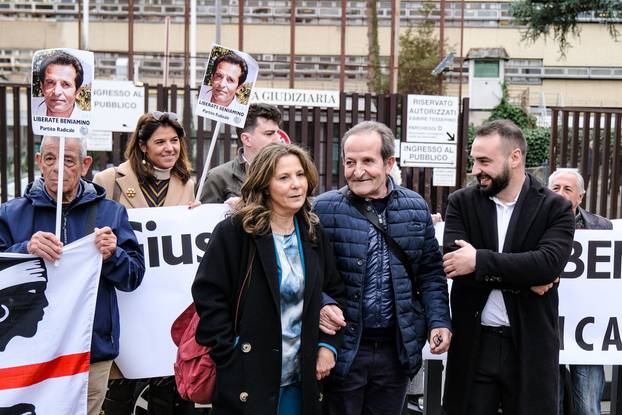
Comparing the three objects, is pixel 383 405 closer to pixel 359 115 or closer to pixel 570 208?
pixel 570 208

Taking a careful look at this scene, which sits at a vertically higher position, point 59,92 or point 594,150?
point 59,92

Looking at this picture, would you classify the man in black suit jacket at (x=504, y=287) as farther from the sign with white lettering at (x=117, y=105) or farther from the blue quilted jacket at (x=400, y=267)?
the sign with white lettering at (x=117, y=105)

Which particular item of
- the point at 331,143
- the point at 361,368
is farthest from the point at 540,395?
the point at 331,143

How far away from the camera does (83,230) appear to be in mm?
3762

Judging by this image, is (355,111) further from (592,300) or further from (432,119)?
(592,300)

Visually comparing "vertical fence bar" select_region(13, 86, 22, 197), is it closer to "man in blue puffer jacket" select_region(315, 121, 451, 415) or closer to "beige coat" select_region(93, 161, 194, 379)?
"beige coat" select_region(93, 161, 194, 379)

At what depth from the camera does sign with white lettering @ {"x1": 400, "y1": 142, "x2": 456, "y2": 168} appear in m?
10.1

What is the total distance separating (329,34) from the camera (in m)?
37.2

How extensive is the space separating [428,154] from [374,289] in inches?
267

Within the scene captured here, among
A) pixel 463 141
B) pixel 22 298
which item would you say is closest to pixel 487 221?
pixel 22 298

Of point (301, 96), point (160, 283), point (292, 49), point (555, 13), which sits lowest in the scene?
point (160, 283)

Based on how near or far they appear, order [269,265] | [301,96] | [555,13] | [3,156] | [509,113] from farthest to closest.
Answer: [509,113], [555,13], [301,96], [3,156], [269,265]

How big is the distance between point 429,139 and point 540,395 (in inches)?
266

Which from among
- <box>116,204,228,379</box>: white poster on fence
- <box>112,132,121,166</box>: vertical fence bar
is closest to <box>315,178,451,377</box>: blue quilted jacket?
<box>116,204,228,379</box>: white poster on fence
